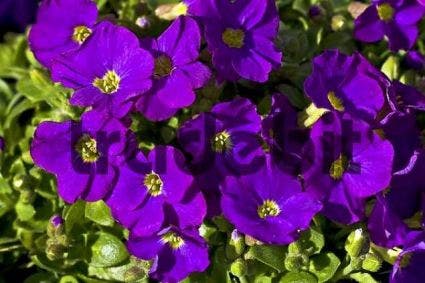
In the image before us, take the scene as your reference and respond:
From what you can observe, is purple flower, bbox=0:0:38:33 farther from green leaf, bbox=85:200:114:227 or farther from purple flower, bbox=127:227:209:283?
purple flower, bbox=127:227:209:283

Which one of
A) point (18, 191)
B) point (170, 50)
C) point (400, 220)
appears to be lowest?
point (18, 191)

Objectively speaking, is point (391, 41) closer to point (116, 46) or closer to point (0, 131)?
point (116, 46)

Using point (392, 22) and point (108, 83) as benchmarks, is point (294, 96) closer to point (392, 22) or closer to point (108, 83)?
point (392, 22)

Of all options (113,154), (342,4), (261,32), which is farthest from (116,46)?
(342,4)

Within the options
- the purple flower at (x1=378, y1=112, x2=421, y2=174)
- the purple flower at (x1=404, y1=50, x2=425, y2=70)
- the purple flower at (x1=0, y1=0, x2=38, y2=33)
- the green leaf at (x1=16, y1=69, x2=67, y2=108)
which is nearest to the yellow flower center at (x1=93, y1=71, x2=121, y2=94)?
the green leaf at (x1=16, y1=69, x2=67, y2=108)

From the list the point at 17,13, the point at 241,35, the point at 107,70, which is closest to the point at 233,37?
the point at 241,35
